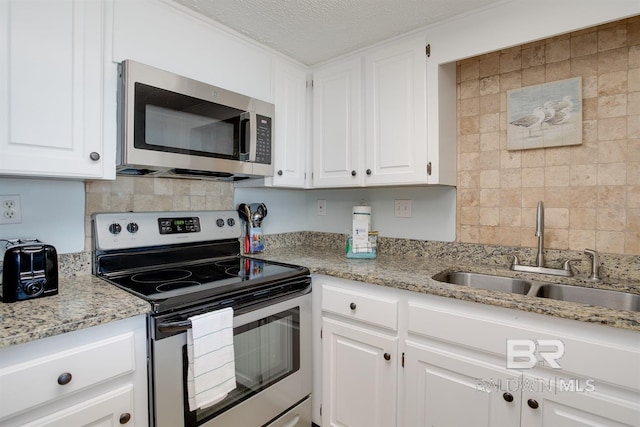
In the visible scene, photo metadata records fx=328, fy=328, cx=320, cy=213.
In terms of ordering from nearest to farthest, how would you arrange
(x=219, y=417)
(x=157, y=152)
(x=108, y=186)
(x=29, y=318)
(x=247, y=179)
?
(x=29, y=318), (x=219, y=417), (x=157, y=152), (x=108, y=186), (x=247, y=179)

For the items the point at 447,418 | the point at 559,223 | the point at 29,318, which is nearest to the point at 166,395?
the point at 29,318

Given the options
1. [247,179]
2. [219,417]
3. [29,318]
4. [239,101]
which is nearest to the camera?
[29,318]

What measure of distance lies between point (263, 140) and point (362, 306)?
3.38 ft

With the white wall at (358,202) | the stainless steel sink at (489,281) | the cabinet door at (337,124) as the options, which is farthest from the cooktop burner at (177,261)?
the stainless steel sink at (489,281)

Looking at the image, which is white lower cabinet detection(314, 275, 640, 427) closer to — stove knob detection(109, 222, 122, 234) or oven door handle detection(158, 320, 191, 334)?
oven door handle detection(158, 320, 191, 334)

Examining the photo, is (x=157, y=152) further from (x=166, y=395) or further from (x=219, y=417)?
(x=219, y=417)

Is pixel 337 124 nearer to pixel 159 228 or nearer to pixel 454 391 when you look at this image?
pixel 159 228

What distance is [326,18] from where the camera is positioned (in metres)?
1.61

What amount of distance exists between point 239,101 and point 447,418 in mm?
1722

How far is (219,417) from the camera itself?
1.25m

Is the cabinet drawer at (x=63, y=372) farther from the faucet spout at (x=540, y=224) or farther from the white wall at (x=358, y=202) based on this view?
the faucet spout at (x=540, y=224)

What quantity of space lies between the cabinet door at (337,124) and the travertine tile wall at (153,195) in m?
0.63

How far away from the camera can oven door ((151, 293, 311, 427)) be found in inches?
43.6

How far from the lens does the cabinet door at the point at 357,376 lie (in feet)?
4.76
